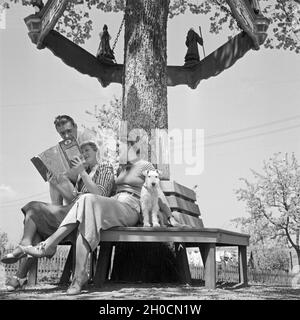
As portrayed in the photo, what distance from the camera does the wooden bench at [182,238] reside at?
340 cm

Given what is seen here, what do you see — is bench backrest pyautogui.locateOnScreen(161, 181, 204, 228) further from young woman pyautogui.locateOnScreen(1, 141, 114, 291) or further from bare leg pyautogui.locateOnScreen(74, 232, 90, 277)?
bare leg pyautogui.locateOnScreen(74, 232, 90, 277)

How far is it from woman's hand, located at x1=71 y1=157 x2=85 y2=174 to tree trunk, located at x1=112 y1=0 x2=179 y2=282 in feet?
3.65

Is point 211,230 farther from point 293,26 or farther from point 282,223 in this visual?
point 282,223

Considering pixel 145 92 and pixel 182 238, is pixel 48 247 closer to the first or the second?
pixel 182 238

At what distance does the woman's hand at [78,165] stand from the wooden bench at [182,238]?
0.58 metres

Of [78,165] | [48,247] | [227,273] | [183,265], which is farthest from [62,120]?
[227,273]

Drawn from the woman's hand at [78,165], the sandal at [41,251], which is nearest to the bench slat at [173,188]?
the woman's hand at [78,165]

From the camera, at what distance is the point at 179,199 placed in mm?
4371

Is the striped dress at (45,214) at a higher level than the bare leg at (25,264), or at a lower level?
higher

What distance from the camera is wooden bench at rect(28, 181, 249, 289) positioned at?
3396 millimetres

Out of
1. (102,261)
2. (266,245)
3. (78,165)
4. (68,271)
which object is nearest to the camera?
(78,165)

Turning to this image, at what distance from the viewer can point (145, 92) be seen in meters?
4.82

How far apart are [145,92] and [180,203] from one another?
1308 mm

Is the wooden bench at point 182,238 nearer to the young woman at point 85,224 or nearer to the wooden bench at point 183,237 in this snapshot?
the wooden bench at point 183,237
